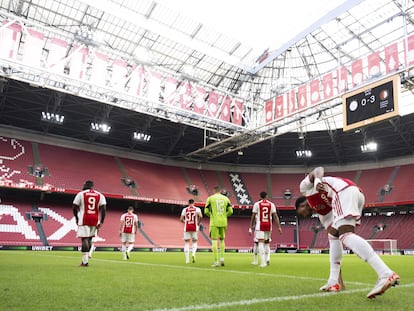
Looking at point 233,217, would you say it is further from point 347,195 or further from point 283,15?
point 347,195

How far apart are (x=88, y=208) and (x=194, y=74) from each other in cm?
2424

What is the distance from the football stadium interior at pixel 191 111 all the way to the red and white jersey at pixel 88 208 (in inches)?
497

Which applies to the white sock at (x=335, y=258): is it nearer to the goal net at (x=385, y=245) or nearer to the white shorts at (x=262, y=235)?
the white shorts at (x=262, y=235)

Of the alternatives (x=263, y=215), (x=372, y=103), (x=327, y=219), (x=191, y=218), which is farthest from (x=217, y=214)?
(x=372, y=103)

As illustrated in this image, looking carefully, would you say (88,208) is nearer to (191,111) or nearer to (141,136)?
(191,111)

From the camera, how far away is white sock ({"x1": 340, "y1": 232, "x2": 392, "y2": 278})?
3990 millimetres

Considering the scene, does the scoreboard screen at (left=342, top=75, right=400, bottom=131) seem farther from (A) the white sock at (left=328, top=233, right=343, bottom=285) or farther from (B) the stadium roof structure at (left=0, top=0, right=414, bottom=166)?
(A) the white sock at (left=328, top=233, right=343, bottom=285)

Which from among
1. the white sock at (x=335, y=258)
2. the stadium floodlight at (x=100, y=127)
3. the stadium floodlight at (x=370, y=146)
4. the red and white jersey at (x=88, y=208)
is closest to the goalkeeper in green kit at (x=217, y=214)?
the red and white jersey at (x=88, y=208)

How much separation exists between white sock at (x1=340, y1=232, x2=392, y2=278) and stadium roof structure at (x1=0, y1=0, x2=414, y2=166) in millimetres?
13087

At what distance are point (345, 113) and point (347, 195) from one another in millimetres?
14827

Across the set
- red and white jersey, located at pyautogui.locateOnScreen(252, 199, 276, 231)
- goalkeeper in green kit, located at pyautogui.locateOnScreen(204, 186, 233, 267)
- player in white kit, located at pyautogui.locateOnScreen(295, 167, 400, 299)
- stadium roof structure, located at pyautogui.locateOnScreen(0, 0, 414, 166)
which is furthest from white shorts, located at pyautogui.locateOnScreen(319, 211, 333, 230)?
stadium roof structure, located at pyautogui.locateOnScreen(0, 0, 414, 166)

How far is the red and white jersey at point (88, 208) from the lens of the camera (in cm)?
932

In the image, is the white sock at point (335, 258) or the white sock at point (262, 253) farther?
the white sock at point (262, 253)

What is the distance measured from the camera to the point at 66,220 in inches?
1208
